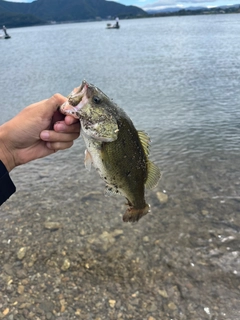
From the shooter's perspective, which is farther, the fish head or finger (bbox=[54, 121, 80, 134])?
finger (bbox=[54, 121, 80, 134])

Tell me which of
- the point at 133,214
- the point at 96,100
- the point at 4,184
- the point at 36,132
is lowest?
the point at 133,214

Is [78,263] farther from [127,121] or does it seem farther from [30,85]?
[30,85]

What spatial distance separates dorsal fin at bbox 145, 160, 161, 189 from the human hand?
1044 millimetres

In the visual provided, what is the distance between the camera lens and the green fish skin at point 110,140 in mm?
3174

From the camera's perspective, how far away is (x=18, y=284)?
5.59m

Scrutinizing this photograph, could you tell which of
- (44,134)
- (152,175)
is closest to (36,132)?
(44,134)

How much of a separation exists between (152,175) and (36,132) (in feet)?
Answer: 5.72

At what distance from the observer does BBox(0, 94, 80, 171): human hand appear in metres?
3.74

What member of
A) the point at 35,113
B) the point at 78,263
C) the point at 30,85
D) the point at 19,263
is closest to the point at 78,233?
A: the point at 78,263

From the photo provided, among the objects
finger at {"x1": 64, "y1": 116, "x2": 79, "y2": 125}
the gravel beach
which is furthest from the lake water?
finger at {"x1": 64, "y1": 116, "x2": 79, "y2": 125}

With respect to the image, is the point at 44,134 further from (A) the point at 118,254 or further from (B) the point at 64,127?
(A) the point at 118,254

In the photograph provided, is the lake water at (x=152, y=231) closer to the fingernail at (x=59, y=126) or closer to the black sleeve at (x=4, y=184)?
the black sleeve at (x=4, y=184)

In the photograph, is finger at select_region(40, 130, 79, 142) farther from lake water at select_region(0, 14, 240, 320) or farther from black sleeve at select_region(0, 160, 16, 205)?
lake water at select_region(0, 14, 240, 320)

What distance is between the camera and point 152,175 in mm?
3582
